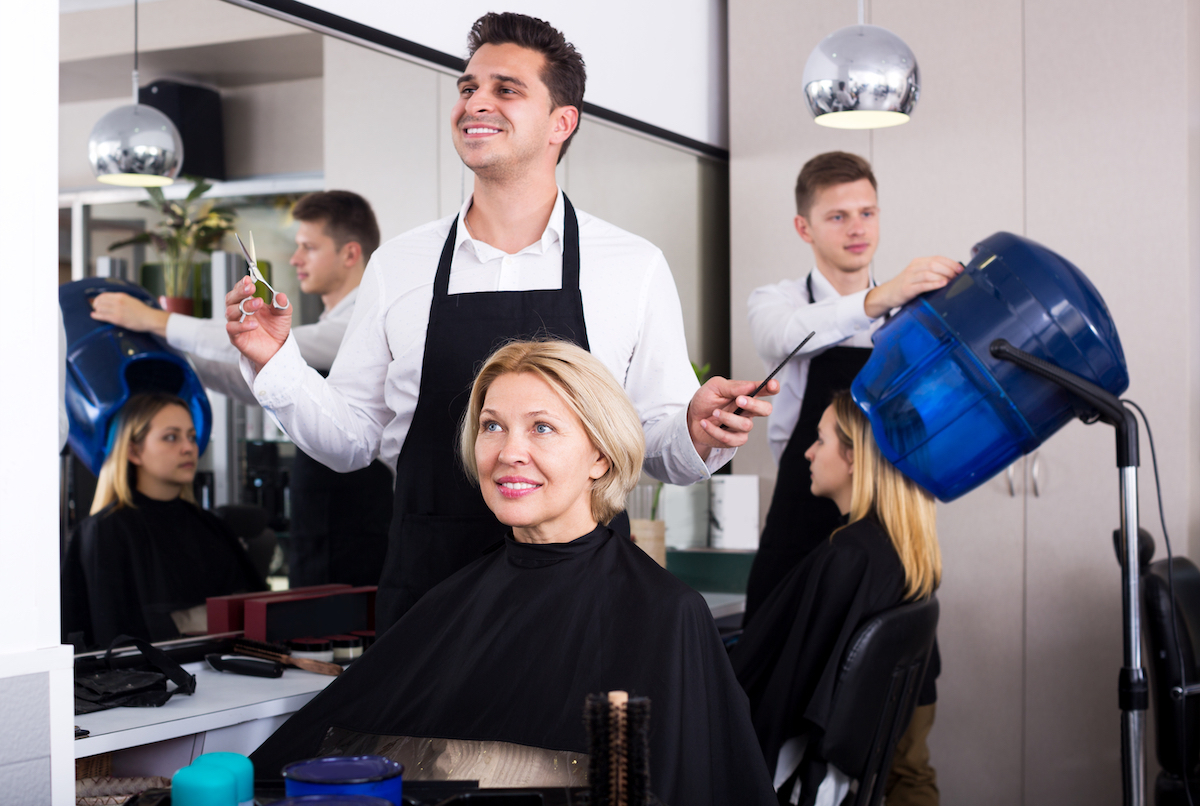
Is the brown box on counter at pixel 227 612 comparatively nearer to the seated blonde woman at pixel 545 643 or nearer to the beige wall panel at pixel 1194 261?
the seated blonde woman at pixel 545 643

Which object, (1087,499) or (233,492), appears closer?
(233,492)

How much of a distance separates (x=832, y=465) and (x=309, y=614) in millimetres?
1277

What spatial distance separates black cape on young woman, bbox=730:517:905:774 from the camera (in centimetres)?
231

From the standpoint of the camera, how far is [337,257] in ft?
8.23

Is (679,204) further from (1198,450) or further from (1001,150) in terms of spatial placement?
(1198,450)

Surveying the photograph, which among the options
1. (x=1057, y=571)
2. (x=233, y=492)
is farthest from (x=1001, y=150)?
(x=233, y=492)

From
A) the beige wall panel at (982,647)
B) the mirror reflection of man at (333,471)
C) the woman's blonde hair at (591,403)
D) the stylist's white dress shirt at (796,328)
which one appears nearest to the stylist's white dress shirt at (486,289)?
the woman's blonde hair at (591,403)

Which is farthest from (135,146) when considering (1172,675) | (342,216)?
(1172,675)

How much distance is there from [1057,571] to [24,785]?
9.95 ft

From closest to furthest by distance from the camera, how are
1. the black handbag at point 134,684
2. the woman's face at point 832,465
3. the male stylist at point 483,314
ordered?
the black handbag at point 134,684 < the male stylist at point 483,314 < the woman's face at point 832,465

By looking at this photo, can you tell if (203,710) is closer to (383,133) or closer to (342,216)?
(342,216)

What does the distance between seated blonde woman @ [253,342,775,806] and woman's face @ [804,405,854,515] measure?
99 cm

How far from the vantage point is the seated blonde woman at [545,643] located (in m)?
1.54

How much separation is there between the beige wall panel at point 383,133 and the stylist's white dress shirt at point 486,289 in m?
0.46
